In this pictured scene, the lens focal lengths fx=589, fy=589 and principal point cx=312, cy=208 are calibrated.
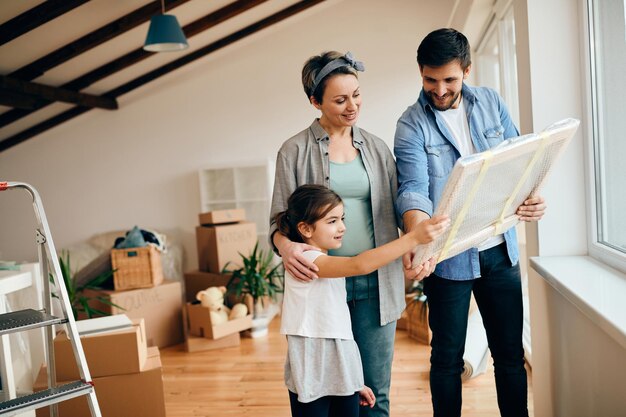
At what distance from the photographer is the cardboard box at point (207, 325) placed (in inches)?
165

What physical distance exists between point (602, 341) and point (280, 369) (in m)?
2.34

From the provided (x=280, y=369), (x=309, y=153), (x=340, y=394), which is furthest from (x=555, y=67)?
(x=280, y=369)

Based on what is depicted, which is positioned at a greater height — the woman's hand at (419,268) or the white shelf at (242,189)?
the white shelf at (242,189)

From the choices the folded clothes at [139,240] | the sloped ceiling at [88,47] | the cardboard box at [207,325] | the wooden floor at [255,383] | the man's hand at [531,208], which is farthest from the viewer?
the folded clothes at [139,240]

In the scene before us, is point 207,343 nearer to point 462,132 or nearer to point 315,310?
point 315,310

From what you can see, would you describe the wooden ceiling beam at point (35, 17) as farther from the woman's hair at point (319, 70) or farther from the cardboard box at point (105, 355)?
the woman's hair at point (319, 70)

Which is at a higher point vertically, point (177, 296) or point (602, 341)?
point (602, 341)

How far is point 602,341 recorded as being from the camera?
162 centimetres

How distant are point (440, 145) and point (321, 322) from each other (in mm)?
641

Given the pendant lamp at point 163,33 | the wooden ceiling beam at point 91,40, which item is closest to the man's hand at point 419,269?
the pendant lamp at point 163,33

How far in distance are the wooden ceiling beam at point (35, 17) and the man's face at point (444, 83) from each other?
2.88 metres

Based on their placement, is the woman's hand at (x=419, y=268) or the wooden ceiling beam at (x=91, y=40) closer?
the woman's hand at (x=419, y=268)

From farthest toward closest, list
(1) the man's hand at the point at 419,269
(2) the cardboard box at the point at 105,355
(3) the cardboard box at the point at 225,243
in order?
(3) the cardboard box at the point at 225,243 < (2) the cardboard box at the point at 105,355 < (1) the man's hand at the point at 419,269

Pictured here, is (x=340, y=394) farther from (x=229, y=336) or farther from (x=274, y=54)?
(x=274, y=54)
